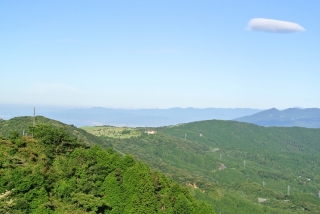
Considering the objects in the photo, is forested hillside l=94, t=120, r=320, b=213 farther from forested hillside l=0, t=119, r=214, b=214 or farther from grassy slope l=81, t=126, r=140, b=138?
forested hillside l=0, t=119, r=214, b=214

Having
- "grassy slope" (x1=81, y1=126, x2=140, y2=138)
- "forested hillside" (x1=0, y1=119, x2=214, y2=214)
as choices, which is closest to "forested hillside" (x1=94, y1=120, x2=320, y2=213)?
"grassy slope" (x1=81, y1=126, x2=140, y2=138)

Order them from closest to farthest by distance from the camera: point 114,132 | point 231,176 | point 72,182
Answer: point 72,182, point 231,176, point 114,132

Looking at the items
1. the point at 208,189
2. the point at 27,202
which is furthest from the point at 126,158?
the point at 208,189

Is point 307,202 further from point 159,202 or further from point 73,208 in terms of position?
point 73,208

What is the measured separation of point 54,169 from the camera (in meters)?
28.9

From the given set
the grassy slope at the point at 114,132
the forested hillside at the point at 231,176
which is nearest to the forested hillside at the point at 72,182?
the forested hillside at the point at 231,176

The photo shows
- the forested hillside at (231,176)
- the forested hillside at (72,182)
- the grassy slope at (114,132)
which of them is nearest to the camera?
the forested hillside at (72,182)

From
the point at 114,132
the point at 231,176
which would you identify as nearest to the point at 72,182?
the point at 231,176

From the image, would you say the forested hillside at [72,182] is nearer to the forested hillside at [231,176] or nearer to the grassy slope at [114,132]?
the forested hillside at [231,176]

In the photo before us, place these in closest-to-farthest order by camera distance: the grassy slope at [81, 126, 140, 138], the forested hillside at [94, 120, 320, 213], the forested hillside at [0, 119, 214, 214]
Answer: the forested hillside at [0, 119, 214, 214] → the forested hillside at [94, 120, 320, 213] → the grassy slope at [81, 126, 140, 138]

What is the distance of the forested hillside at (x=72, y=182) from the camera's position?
24.7 m

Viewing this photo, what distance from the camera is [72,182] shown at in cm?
2808

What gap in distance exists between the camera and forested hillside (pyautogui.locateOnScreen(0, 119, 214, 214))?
2473 centimetres

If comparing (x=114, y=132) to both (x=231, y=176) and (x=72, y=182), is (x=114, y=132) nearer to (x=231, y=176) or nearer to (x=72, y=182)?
(x=231, y=176)
